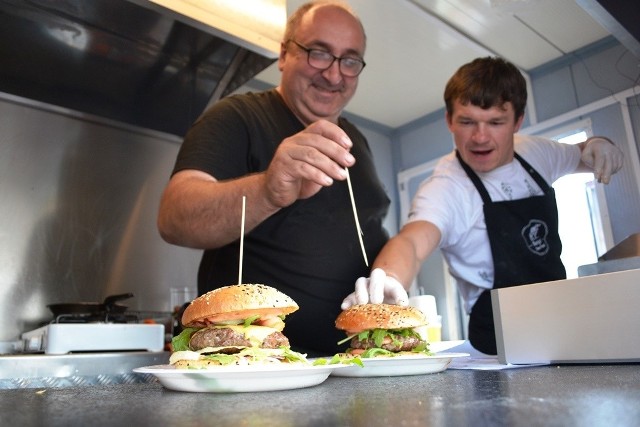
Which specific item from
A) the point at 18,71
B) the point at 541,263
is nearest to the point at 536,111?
the point at 541,263

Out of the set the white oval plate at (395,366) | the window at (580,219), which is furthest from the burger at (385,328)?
the window at (580,219)

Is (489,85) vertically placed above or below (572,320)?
above

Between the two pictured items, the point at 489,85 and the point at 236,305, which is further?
the point at 489,85

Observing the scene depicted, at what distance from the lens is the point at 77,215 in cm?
254

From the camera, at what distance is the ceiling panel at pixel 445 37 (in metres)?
3.17

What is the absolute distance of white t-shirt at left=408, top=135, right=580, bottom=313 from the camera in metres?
1.79

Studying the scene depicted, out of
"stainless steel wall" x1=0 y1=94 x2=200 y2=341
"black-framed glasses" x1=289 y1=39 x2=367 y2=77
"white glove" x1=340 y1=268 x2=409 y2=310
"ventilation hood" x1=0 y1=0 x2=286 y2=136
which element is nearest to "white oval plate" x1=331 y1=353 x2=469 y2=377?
"white glove" x1=340 y1=268 x2=409 y2=310

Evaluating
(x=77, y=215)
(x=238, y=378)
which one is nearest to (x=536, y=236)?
(x=238, y=378)

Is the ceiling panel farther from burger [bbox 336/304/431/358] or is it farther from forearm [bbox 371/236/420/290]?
burger [bbox 336/304/431/358]

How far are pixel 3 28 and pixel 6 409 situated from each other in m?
1.77

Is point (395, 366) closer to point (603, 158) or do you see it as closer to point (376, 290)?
point (376, 290)

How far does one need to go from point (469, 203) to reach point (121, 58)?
1.54m

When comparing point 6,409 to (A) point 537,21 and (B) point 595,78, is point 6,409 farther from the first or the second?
(A) point 537,21

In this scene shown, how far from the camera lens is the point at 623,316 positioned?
959 millimetres
